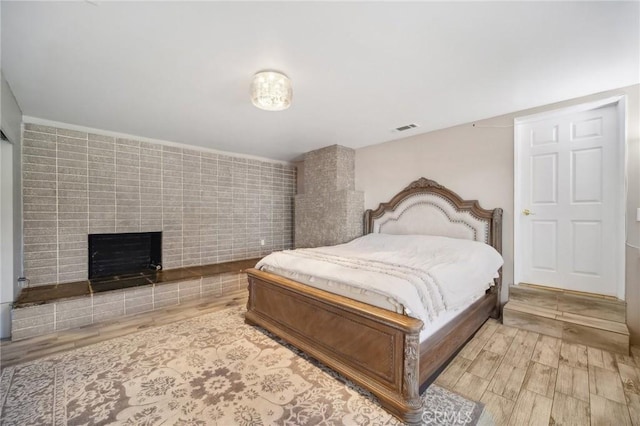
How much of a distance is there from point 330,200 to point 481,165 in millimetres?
2145

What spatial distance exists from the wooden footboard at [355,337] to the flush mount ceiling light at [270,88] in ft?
5.06

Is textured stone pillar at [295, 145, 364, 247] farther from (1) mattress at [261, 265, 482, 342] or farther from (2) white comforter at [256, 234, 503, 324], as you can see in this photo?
(1) mattress at [261, 265, 482, 342]

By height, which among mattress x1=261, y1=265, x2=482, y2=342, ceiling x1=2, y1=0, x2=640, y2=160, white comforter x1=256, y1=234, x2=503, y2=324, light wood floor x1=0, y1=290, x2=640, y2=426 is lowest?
light wood floor x1=0, y1=290, x2=640, y2=426

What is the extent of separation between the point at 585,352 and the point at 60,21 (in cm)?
444

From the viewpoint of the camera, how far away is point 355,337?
5.67ft

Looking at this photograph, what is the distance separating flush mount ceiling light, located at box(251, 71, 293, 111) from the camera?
1938mm

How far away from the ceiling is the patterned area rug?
2.28 m

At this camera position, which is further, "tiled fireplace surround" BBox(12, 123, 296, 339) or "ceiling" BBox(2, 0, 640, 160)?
"tiled fireplace surround" BBox(12, 123, 296, 339)

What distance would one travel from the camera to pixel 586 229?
2510 mm

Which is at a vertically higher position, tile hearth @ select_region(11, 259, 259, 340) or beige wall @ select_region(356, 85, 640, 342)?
beige wall @ select_region(356, 85, 640, 342)

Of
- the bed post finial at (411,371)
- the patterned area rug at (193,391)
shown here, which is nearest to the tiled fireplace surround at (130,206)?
the patterned area rug at (193,391)

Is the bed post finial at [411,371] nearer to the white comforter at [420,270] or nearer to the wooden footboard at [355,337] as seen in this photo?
the wooden footboard at [355,337]

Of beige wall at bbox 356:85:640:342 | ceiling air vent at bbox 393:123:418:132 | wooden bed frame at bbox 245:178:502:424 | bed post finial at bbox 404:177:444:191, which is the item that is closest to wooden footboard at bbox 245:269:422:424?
wooden bed frame at bbox 245:178:502:424

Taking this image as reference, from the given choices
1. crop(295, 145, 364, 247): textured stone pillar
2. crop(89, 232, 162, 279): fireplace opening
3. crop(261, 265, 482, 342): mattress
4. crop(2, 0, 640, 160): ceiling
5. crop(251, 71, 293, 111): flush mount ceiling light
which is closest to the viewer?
crop(2, 0, 640, 160): ceiling
